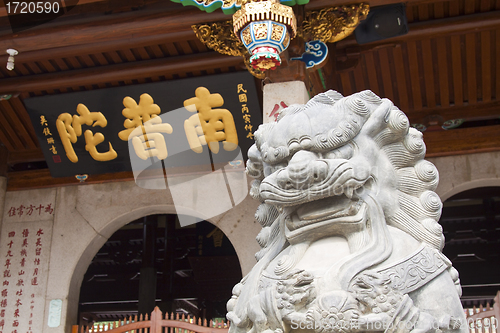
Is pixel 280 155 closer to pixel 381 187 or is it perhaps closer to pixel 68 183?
pixel 381 187

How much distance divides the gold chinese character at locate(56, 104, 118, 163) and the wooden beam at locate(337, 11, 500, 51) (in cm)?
276

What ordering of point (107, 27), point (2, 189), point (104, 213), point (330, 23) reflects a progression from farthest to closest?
point (2, 189), point (104, 213), point (107, 27), point (330, 23)

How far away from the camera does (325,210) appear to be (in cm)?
207

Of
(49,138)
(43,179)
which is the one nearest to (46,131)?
(49,138)

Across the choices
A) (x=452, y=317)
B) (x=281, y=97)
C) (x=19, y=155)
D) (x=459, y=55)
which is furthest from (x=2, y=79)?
(x=452, y=317)

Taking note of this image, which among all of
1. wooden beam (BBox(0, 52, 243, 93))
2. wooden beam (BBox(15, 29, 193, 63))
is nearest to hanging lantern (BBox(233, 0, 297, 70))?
wooden beam (BBox(15, 29, 193, 63))

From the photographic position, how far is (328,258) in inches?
79.0

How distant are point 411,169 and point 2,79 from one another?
5.03 meters

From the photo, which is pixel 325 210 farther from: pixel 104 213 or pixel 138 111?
pixel 104 213

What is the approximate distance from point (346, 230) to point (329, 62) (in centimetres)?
332

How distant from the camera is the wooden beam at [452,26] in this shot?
16.1 ft

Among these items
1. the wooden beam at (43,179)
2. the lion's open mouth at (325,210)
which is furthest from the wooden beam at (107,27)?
the lion's open mouth at (325,210)

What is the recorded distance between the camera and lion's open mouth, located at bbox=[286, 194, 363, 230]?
2.05 meters

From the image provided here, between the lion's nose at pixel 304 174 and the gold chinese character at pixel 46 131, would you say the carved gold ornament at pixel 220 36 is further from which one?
the lion's nose at pixel 304 174
